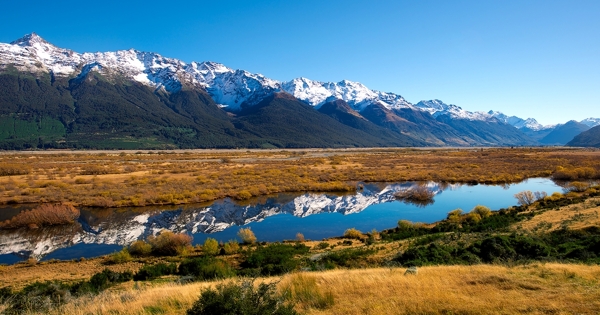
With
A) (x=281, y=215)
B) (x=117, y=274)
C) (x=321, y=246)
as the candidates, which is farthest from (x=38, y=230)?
(x=321, y=246)

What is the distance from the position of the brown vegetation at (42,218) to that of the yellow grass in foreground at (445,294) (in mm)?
23960

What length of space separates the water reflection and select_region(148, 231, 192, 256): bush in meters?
3.97

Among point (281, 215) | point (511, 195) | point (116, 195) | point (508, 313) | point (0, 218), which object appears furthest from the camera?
point (511, 195)

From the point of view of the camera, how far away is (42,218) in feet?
90.0

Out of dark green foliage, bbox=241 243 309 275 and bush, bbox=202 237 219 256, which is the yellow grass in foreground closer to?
dark green foliage, bbox=241 243 309 275

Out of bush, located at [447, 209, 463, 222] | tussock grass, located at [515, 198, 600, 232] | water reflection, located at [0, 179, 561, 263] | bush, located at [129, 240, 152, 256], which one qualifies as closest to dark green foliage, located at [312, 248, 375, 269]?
water reflection, located at [0, 179, 561, 263]

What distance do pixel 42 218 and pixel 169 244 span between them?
50.6 ft

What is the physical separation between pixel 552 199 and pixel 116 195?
4379cm

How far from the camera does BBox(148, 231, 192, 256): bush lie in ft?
65.1

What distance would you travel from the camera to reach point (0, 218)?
2950 cm

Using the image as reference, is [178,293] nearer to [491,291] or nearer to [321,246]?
[491,291]

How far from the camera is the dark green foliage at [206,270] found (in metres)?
13.5

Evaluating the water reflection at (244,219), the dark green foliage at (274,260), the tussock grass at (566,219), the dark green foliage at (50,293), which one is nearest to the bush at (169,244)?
the water reflection at (244,219)

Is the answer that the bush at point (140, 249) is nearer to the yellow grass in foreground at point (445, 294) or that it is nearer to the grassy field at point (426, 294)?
the grassy field at point (426, 294)
